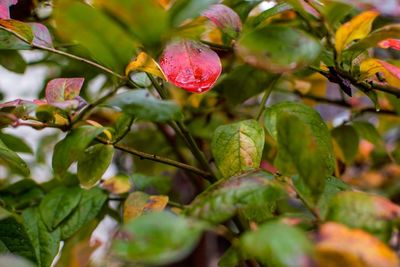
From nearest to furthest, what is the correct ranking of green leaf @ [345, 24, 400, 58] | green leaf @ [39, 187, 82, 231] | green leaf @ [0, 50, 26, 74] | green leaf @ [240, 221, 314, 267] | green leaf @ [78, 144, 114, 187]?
green leaf @ [240, 221, 314, 267]
green leaf @ [345, 24, 400, 58]
green leaf @ [78, 144, 114, 187]
green leaf @ [39, 187, 82, 231]
green leaf @ [0, 50, 26, 74]

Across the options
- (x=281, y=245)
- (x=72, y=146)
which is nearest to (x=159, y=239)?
(x=281, y=245)

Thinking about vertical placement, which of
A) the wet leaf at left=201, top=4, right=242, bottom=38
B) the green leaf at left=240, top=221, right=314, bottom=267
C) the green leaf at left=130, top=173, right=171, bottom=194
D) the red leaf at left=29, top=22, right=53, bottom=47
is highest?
the wet leaf at left=201, top=4, right=242, bottom=38

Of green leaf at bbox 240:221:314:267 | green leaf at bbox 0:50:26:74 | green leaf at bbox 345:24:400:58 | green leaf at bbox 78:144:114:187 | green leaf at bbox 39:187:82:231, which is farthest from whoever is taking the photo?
green leaf at bbox 0:50:26:74

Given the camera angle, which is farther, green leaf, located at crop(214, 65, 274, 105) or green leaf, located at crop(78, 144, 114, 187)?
green leaf, located at crop(214, 65, 274, 105)

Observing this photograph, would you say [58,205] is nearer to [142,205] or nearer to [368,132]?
[142,205]

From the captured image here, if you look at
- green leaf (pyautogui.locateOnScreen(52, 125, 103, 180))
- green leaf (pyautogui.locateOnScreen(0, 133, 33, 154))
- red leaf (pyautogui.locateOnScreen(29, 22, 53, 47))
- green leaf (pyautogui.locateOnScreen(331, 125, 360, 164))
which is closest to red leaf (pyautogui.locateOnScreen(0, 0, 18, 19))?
red leaf (pyautogui.locateOnScreen(29, 22, 53, 47))

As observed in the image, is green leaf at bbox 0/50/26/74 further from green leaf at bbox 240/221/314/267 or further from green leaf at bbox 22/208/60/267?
green leaf at bbox 240/221/314/267

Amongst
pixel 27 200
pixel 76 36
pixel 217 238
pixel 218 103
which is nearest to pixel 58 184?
pixel 27 200
